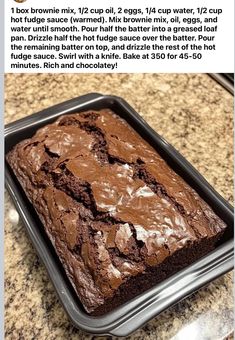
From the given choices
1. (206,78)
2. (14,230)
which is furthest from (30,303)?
(206,78)

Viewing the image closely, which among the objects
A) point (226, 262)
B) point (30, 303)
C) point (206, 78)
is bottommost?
point (30, 303)

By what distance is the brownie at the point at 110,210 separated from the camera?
2.25 feet

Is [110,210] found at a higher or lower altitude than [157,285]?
higher

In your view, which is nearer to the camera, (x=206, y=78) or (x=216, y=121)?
(x=216, y=121)

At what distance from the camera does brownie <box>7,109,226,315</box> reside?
2.25 feet

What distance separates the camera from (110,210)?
0.72 meters

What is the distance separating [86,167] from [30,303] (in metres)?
0.30
